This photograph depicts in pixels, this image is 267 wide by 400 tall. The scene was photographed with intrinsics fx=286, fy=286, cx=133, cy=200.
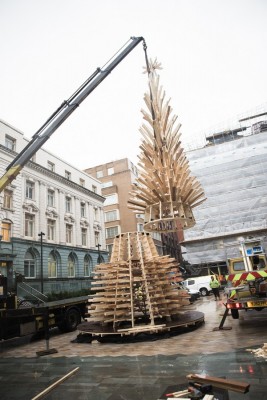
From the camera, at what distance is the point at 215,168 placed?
3753 centimetres

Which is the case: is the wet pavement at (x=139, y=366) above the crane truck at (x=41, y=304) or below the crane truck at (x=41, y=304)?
below

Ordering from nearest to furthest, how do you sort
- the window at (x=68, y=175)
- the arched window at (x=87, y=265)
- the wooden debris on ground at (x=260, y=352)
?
the wooden debris on ground at (x=260, y=352), the arched window at (x=87, y=265), the window at (x=68, y=175)

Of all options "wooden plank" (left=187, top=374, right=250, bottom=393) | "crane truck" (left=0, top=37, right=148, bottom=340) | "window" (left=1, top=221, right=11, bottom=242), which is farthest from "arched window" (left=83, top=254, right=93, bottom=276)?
"wooden plank" (left=187, top=374, right=250, bottom=393)

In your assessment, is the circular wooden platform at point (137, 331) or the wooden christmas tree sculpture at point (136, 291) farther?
the wooden christmas tree sculpture at point (136, 291)

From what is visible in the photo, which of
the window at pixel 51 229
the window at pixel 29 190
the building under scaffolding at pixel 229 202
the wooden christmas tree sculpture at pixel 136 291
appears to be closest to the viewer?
the wooden christmas tree sculpture at pixel 136 291

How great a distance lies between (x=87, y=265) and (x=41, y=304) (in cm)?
2577

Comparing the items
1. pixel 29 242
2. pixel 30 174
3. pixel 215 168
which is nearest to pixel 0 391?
pixel 29 242

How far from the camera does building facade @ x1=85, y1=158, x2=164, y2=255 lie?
50219 millimetres

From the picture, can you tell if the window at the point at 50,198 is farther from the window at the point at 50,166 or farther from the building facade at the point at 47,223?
the window at the point at 50,166

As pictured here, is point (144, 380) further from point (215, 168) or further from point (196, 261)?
point (215, 168)

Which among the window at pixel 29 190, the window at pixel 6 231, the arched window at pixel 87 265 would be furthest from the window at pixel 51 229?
the arched window at pixel 87 265

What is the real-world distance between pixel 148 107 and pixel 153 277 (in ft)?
25.4

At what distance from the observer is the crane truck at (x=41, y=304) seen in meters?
11.1

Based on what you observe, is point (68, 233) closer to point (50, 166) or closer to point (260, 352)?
point (50, 166)
